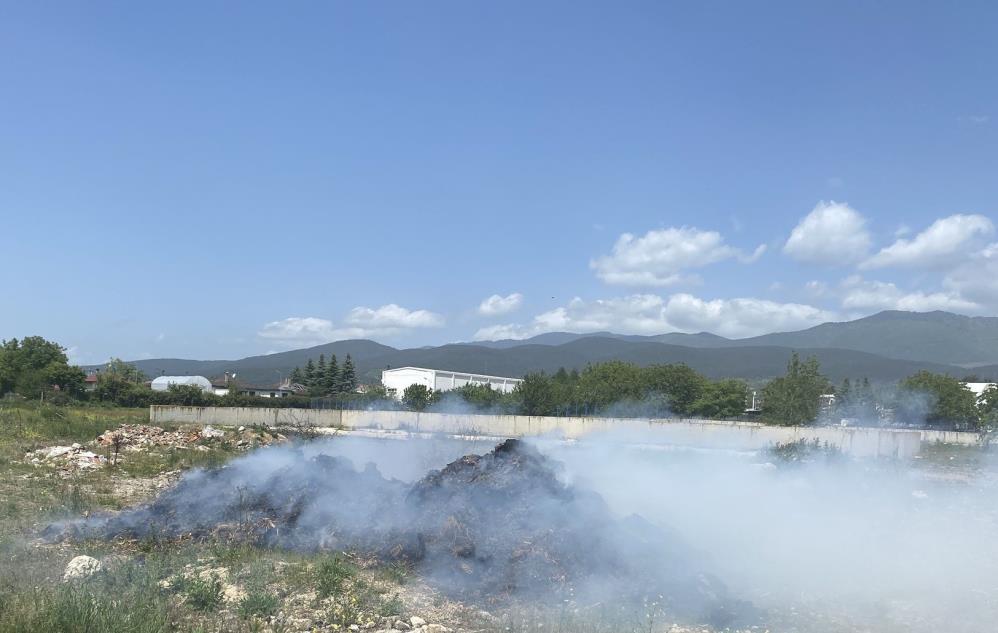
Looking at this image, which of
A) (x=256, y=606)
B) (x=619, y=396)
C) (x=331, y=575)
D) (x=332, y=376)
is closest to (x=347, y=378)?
(x=332, y=376)

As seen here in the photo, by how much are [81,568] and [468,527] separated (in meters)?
6.46

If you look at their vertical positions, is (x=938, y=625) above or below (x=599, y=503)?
below

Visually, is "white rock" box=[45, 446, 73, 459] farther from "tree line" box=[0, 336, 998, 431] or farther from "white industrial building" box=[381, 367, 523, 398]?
"white industrial building" box=[381, 367, 523, 398]

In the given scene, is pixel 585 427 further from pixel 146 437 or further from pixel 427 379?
pixel 427 379

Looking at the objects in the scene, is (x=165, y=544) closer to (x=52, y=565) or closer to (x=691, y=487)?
(x=52, y=565)

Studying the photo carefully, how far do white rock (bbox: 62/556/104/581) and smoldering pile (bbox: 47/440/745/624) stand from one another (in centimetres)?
310

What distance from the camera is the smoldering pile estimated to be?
1213 cm

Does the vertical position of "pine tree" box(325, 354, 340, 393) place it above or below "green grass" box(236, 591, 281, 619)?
above

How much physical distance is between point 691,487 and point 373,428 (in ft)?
92.2

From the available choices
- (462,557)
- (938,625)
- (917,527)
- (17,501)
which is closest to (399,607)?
(462,557)

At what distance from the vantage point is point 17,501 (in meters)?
17.5

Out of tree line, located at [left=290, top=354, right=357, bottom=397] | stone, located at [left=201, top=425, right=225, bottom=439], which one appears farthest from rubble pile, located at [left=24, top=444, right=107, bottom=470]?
tree line, located at [left=290, top=354, right=357, bottom=397]

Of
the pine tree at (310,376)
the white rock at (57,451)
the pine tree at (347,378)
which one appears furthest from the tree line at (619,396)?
the pine tree at (310,376)

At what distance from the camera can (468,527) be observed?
1374 centimetres
